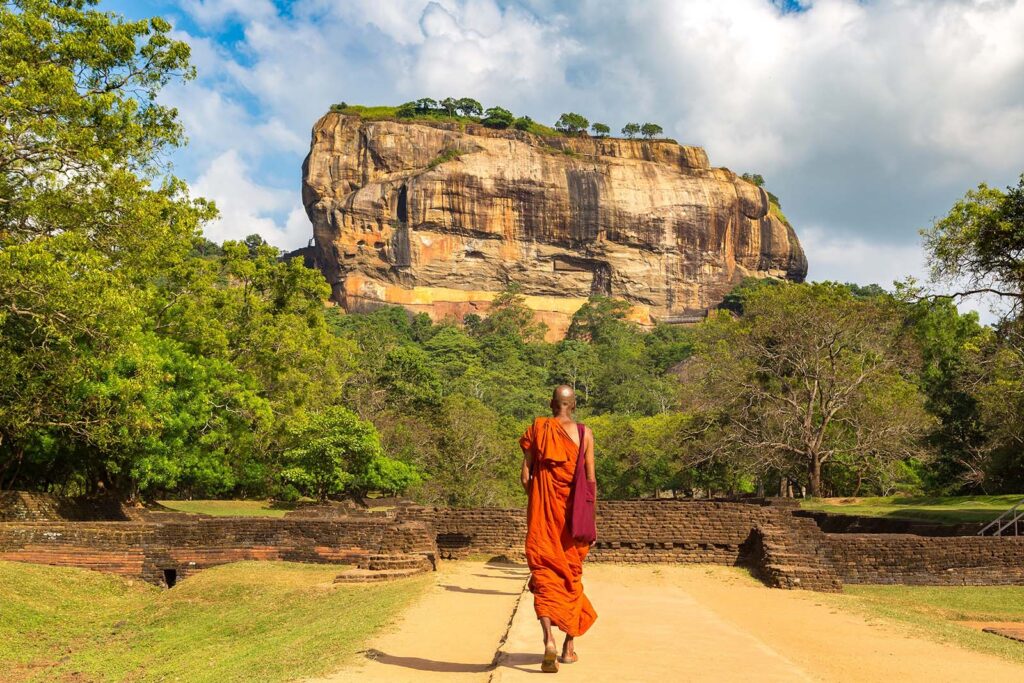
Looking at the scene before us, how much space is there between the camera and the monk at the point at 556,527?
221 inches

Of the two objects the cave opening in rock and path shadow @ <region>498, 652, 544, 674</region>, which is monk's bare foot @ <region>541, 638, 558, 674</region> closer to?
path shadow @ <region>498, 652, 544, 674</region>

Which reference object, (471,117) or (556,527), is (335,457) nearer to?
(556,527)

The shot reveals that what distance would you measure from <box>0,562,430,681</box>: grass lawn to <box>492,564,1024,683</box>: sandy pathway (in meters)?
1.82

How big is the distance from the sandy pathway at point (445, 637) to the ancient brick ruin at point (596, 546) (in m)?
1.58

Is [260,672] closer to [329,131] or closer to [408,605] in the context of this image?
[408,605]

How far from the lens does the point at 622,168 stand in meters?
97.4

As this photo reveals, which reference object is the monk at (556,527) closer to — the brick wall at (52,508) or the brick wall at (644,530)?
the brick wall at (644,530)

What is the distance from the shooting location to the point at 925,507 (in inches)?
886

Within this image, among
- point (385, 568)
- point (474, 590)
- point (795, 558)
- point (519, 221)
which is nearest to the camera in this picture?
point (474, 590)

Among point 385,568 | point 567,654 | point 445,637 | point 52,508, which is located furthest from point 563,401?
point 52,508

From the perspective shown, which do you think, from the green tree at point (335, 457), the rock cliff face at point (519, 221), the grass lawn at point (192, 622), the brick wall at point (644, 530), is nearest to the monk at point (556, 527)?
the grass lawn at point (192, 622)

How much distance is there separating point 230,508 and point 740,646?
19440 millimetres

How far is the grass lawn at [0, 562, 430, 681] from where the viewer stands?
765cm

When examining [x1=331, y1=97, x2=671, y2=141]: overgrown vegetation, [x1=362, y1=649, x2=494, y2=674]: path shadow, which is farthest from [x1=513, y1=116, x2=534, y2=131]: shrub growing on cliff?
[x1=362, y1=649, x2=494, y2=674]: path shadow
